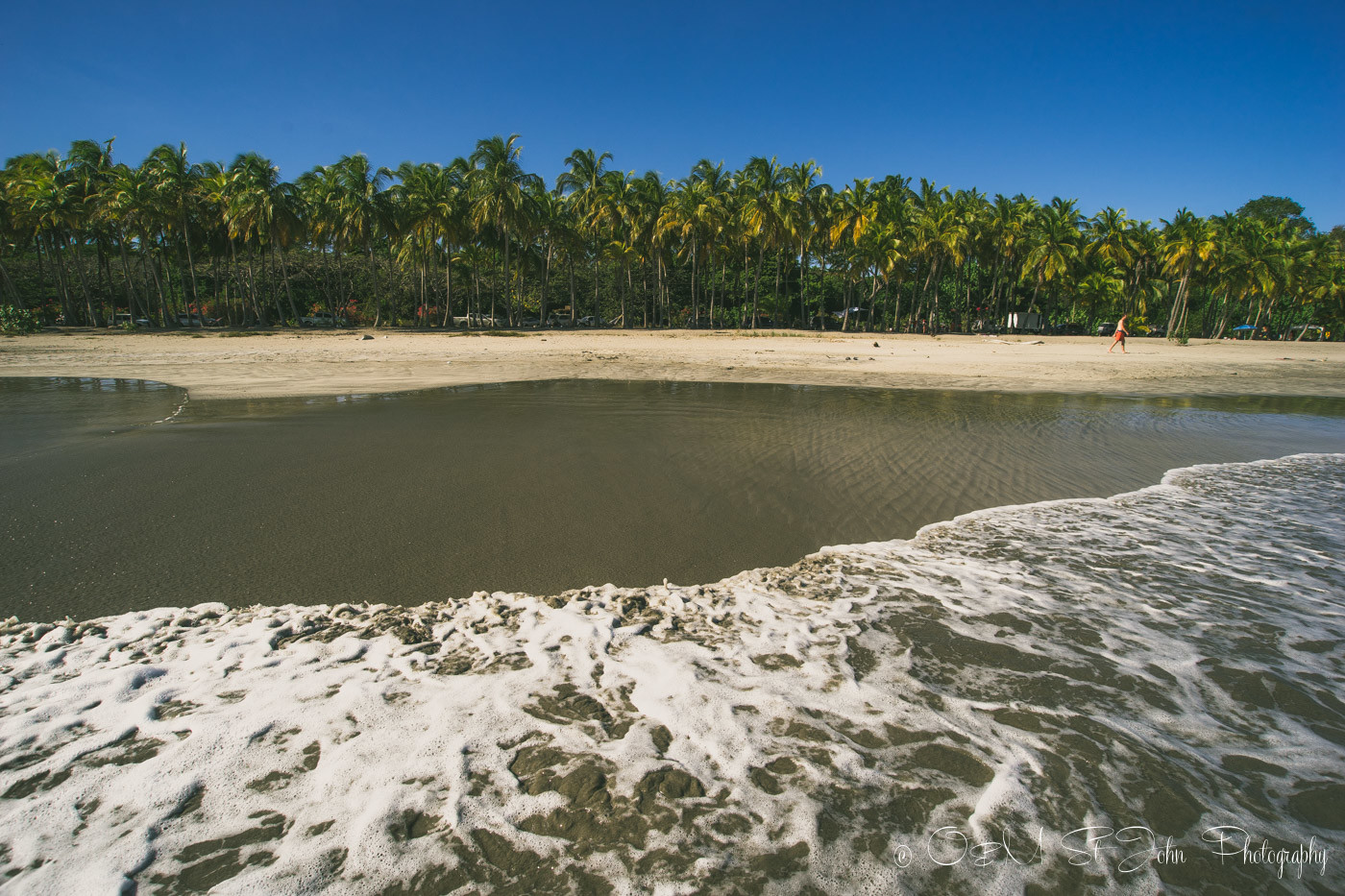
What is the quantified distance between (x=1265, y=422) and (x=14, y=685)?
16.1 m

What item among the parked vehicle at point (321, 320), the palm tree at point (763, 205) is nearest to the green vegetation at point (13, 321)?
the parked vehicle at point (321, 320)

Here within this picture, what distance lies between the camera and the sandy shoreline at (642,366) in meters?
14.6

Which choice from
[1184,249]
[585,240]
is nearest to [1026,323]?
[1184,249]

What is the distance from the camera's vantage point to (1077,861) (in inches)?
83.6

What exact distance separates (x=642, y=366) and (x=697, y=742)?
49.4ft

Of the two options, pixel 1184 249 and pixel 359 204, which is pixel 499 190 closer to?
pixel 359 204

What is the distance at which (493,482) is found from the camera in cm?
633

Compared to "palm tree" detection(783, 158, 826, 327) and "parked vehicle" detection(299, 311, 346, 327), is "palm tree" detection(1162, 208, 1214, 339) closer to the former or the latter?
"palm tree" detection(783, 158, 826, 327)

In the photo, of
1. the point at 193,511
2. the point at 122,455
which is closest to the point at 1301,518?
the point at 193,511

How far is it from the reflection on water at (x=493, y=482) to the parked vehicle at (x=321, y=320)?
35.3 m

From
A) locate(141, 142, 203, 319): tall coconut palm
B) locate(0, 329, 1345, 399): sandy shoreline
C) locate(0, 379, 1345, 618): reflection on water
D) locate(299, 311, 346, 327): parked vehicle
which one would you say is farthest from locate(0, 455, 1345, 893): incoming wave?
locate(299, 311, 346, 327): parked vehicle

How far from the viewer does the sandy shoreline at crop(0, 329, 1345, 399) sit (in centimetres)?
1462

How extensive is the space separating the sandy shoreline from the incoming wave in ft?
34.4

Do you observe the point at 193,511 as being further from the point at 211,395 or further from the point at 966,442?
the point at 966,442
